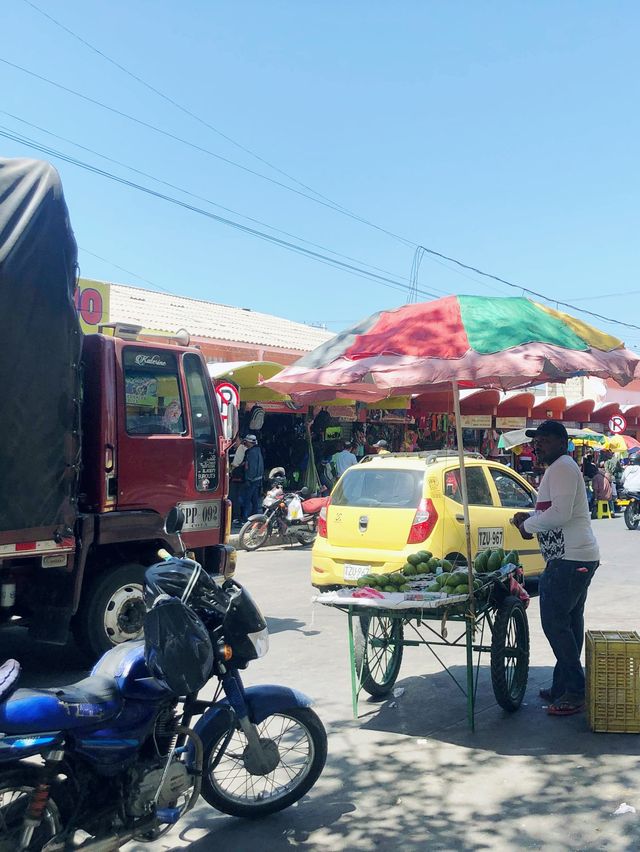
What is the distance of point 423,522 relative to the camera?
8.45m

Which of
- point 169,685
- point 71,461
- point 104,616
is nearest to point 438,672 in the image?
point 104,616

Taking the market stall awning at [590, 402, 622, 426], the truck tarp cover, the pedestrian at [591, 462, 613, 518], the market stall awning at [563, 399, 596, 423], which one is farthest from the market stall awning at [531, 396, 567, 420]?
the truck tarp cover

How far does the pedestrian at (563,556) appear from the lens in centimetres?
543

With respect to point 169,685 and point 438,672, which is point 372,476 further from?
point 169,685

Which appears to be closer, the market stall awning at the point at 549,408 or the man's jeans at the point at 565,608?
the man's jeans at the point at 565,608

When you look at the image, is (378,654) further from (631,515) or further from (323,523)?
(631,515)

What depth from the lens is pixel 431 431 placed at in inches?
918

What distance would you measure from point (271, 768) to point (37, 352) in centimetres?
326

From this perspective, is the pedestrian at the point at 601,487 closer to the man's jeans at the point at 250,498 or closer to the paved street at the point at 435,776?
the man's jeans at the point at 250,498

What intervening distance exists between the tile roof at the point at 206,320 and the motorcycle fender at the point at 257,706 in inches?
534

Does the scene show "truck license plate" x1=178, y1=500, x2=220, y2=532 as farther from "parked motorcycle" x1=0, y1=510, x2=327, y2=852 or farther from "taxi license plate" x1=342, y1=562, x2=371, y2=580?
"parked motorcycle" x1=0, y1=510, x2=327, y2=852

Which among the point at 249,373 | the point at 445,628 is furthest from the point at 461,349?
the point at 249,373

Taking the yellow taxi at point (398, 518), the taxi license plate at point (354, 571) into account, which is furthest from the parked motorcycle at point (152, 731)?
the taxi license plate at point (354, 571)

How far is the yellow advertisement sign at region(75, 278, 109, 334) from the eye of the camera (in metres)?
13.9
